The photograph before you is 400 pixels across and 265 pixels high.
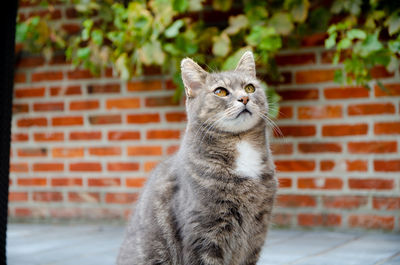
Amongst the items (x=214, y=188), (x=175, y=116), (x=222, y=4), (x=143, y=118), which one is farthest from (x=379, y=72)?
(x=214, y=188)

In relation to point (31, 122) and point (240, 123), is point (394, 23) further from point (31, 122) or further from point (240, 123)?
point (31, 122)

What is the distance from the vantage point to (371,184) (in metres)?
3.14

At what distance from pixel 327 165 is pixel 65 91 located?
1886 mm

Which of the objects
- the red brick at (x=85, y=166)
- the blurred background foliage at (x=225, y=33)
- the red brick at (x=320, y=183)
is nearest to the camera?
the blurred background foliage at (x=225, y=33)

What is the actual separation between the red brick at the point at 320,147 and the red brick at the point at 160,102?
0.87 meters

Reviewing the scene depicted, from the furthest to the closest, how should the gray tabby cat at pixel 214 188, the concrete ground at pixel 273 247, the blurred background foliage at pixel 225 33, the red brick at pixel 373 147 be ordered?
the red brick at pixel 373 147 → the blurred background foliage at pixel 225 33 → the concrete ground at pixel 273 247 → the gray tabby cat at pixel 214 188

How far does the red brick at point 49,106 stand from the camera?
12.8 feet

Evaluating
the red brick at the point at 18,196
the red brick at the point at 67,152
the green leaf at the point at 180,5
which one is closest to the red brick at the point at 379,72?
the green leaf at the point at 180,5

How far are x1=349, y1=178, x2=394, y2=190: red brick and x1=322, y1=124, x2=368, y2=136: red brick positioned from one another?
27cm

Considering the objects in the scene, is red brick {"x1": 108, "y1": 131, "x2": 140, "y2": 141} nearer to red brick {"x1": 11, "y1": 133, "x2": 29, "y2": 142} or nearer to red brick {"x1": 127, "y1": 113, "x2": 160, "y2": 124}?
red brick {"x1": 127, "y1": 113, "x2": 160, "y2": 124}

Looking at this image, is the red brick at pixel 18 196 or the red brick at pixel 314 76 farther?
the red brick at pixel 18 196

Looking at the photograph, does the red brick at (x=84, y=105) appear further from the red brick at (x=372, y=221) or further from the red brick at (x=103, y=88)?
the red brick at (x=372, y=221)

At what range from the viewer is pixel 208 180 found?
6.41ft

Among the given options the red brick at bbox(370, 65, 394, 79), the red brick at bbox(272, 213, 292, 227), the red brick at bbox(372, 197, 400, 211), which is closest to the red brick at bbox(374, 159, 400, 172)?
the red brick at bbox(372, 197, 400, 211)
